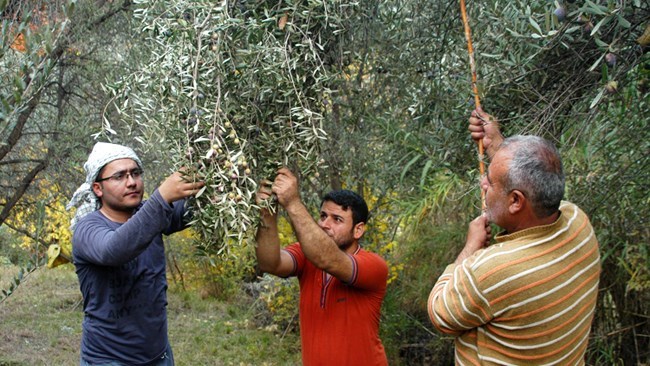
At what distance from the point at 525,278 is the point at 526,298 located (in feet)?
0.21

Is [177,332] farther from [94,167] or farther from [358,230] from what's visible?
[94,167]

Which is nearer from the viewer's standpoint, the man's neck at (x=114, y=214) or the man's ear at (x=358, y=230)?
the man's neck at (x=114, y=214)

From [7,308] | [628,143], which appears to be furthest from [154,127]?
[7,308]

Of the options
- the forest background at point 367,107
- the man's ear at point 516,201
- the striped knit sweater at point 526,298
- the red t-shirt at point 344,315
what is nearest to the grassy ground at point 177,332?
the forest background at point 367,107

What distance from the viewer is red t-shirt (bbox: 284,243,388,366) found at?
3.12m

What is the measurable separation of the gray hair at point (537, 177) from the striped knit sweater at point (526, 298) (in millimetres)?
94

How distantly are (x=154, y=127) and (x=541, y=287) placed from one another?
4.72 ft

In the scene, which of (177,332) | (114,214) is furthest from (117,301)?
(177,332)

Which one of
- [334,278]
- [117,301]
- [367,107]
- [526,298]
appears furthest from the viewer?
[367,107]

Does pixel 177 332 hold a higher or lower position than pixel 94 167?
lower

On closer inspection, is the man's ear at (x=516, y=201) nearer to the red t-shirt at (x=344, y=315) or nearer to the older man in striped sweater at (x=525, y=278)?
the older man in striped sweater at (x=525, y=278)

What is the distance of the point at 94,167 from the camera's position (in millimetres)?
3020

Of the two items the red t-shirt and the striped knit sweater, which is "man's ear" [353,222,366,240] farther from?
the striped knit sweater

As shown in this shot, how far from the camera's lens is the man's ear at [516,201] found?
224cm
